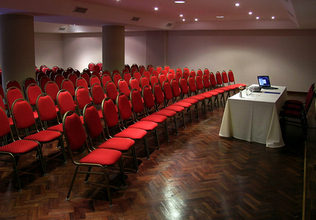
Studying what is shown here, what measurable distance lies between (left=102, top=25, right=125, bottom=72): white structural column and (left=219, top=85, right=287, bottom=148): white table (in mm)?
7087

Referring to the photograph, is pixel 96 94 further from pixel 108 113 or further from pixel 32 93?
pixel 108 113

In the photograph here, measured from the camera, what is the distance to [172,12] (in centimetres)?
1052

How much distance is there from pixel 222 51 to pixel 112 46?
18.8 ft

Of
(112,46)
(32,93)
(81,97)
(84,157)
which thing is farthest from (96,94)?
(112,46)

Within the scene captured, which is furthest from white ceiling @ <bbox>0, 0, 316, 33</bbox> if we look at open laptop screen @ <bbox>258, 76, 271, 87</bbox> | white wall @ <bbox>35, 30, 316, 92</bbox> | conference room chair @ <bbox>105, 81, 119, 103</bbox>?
conference room chair @ <bbox>105, 81, 119, 103</bbox>

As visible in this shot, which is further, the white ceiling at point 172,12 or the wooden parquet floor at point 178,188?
the white ceiling at point 172,12

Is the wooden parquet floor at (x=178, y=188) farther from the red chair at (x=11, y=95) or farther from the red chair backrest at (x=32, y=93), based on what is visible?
the red chair backrest at (x=32, y=93)

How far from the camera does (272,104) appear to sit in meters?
5.55

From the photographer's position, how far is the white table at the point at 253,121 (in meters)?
5.51

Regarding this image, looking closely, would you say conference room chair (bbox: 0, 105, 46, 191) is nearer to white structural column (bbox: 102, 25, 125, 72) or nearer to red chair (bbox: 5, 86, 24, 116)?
red chair (bbox: 5, 86, 24, 116)

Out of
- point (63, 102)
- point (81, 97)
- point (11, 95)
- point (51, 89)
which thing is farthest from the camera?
point (51, 89)

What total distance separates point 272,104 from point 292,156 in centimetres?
110

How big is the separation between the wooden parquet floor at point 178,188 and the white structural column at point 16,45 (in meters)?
3.90

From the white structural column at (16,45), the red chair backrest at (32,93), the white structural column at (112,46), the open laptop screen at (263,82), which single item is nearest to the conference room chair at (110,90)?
the red chair backrest at (32,93)
